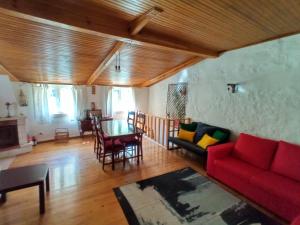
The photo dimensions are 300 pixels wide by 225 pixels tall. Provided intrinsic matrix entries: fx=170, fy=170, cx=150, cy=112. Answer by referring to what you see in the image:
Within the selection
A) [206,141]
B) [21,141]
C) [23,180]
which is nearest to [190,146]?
[206,141]

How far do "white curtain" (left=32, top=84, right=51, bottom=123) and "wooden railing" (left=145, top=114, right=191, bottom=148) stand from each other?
3303 millimetres

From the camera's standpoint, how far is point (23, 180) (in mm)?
2215

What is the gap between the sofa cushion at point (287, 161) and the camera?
2.48 meters

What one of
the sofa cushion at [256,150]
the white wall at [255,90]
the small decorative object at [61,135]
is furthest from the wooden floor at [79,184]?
the white wall at [255,90]

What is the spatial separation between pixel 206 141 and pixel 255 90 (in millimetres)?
1419

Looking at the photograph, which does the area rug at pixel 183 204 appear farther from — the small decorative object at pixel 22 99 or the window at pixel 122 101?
the small decorative object at pixel 22 99

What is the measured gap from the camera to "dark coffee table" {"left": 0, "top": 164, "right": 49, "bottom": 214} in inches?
82.5

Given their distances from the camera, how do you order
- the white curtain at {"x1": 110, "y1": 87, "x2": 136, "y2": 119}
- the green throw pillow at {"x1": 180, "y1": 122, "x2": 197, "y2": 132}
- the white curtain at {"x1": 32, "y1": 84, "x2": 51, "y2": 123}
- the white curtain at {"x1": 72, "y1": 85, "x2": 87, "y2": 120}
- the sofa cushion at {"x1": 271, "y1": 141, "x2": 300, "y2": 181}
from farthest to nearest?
the white curtain at {"x1": 110, "y1": 87, "x2": 136, "y2": 119}, the white curtain at {"x1": 72, "y1": 85, "x2": 87, "y2": 120}, the white curtain at {"x1": 32, "y1": 84, "x2": 51, "y2": 123}, the green throw pillow at {"x1": 180, "y1": 122, "x2": 197, "y2": 132}, the sofa cushion at {"x1": 271, "y1": 141, "x2": 300, "y2": 181}

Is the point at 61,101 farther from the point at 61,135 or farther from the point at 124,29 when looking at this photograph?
the point at 124,29

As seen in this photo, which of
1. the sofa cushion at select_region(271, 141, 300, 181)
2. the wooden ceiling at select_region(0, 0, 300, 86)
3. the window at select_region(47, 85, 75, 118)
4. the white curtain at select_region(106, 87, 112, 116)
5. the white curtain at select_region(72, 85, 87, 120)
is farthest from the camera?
the white curtain at select_region(106, 87, 112, 116)

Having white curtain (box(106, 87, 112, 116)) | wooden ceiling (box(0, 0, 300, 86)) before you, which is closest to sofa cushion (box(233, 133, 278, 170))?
wooden ceiling (box(0, 0, 300, 86))

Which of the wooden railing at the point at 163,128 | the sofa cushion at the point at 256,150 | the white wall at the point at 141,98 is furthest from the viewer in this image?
the white wall at the point at 141,98

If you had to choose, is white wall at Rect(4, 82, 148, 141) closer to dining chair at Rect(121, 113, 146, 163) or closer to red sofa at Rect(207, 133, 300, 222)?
dining chair at Rect(121, 113, 146, 163)

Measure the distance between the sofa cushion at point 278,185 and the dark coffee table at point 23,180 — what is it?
295cm
